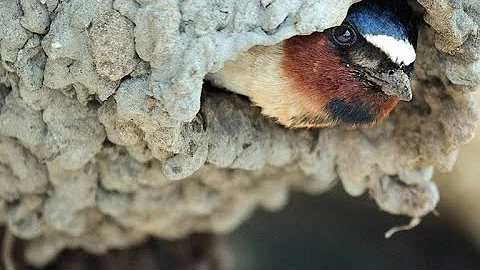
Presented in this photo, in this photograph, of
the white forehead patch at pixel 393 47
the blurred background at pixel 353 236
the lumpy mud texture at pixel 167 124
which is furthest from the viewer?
the blurred background at pixel 353 236

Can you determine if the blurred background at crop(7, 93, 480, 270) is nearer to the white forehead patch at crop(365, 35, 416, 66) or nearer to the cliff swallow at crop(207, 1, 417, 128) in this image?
the cliff swallow at crop(207, 1, 417, 128)

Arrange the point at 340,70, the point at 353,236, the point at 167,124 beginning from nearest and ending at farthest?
the point at 167,124 < the point at 340,70 < the point at 353,236

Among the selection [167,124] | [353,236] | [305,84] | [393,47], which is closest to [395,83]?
[393,47]

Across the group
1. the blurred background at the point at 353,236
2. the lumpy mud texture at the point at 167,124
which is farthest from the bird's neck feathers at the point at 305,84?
the blurred background at the point at 353,236

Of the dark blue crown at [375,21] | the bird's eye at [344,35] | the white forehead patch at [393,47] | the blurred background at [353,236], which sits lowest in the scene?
the blurred background at [353,236]

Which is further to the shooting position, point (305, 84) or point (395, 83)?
point (305, 84)

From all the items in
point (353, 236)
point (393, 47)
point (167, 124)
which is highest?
point (393, 47)

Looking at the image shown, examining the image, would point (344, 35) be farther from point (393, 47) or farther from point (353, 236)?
point (353, 236)

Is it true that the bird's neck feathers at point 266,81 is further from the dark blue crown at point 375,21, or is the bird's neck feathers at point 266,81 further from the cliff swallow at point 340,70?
the dark blue crown at point 375,21
